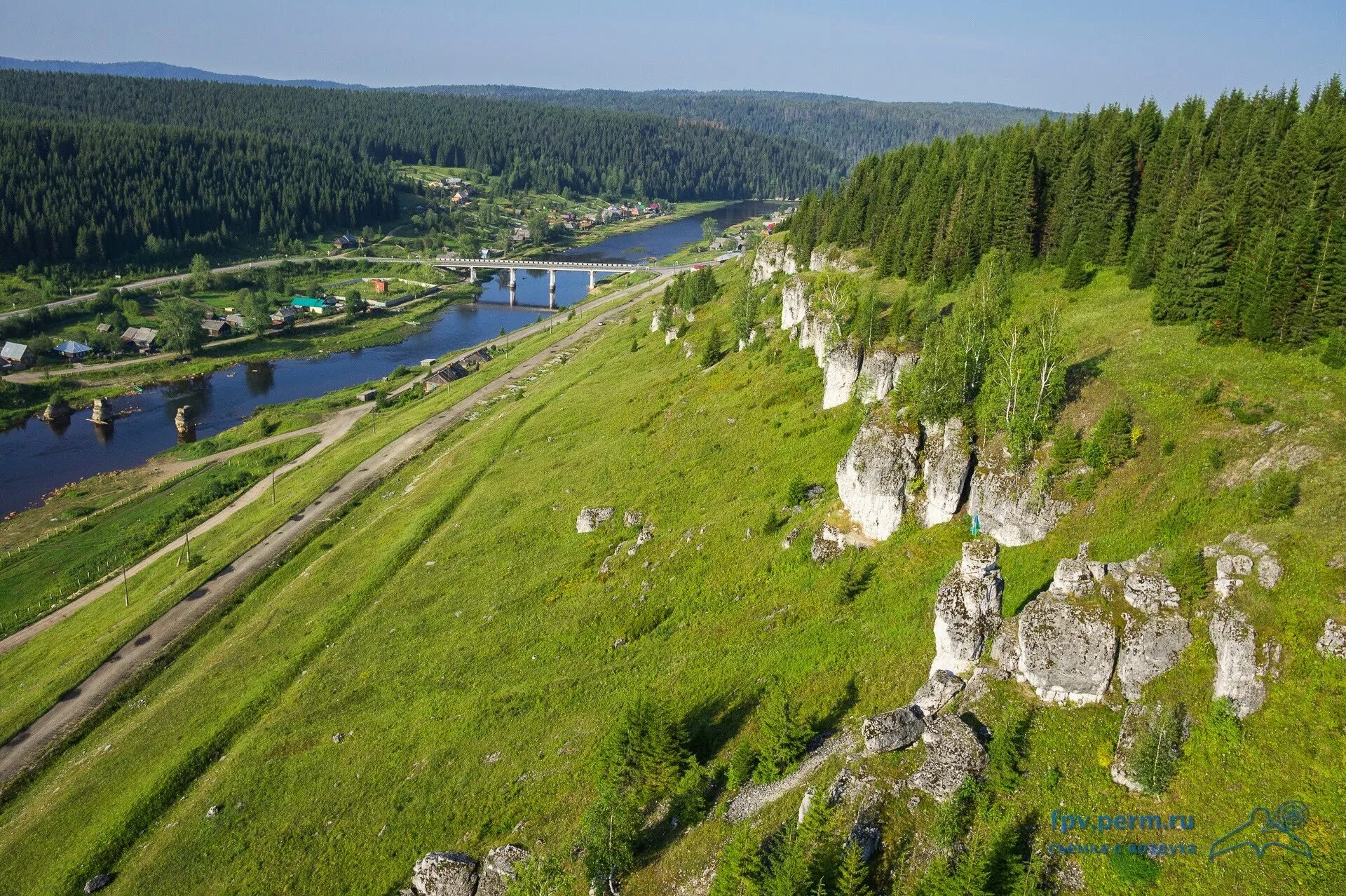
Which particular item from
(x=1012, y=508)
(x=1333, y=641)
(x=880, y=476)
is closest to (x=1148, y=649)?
(x=1333, y=641)

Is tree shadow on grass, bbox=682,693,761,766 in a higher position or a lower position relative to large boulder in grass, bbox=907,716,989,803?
lower

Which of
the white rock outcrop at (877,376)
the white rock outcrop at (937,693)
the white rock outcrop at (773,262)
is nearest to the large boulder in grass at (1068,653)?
the white rock outcrop at (937,693)

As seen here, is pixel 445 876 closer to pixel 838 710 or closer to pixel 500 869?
pixel 500 869

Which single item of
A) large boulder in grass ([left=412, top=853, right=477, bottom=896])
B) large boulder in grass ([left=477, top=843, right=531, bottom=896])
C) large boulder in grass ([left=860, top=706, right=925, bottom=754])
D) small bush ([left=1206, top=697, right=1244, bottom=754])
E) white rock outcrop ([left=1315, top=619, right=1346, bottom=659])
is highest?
white rock outcrop ([left=1315, top=619, right=1346, bottom=659])

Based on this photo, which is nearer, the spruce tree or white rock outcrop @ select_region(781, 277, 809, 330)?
the spruce tree

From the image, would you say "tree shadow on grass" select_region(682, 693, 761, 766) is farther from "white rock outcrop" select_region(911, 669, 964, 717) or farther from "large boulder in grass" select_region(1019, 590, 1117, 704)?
"large boulder in grass" select_region(1019, 590, 1117, 704)

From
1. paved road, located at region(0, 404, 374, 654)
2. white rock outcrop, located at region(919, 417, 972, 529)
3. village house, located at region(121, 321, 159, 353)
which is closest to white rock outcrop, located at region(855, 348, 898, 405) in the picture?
white rock outcrop, located at region(919, 417, 972, 529)

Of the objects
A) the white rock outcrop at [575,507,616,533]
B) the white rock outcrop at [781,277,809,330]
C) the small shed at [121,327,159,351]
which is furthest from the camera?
the small shed at [121,327,159,351]
